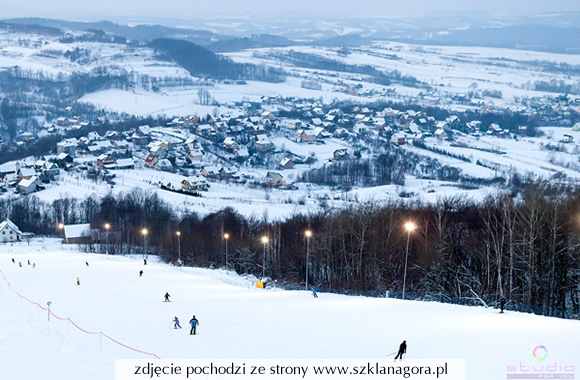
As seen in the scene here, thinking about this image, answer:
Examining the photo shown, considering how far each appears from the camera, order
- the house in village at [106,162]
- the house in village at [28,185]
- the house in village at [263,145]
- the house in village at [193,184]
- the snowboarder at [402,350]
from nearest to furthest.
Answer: the snowboarder at [402,350] → the house in village at [28,185] → the house in village at [193,184] → the house in village at [106,162] → the house in village at [263,145]

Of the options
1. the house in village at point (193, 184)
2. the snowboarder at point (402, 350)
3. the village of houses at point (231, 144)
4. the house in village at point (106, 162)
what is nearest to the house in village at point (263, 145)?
the village of houses at point (231, 144)

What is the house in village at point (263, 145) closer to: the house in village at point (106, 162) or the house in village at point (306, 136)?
the house in village at point (306, 136)

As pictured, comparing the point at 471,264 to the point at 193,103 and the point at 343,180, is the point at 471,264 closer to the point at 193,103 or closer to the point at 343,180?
the point at 343,180

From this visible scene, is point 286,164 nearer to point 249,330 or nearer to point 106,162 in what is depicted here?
point 106,162

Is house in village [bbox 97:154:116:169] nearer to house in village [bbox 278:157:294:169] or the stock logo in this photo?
house in village [bbox 278:157:294:169]

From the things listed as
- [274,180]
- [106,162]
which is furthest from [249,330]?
[106,162]

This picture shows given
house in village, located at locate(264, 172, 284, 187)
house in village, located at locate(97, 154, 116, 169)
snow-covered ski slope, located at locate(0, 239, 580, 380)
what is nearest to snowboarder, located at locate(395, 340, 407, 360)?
snow-covered ski slope, located at locate(0, 239, 580, 380)
